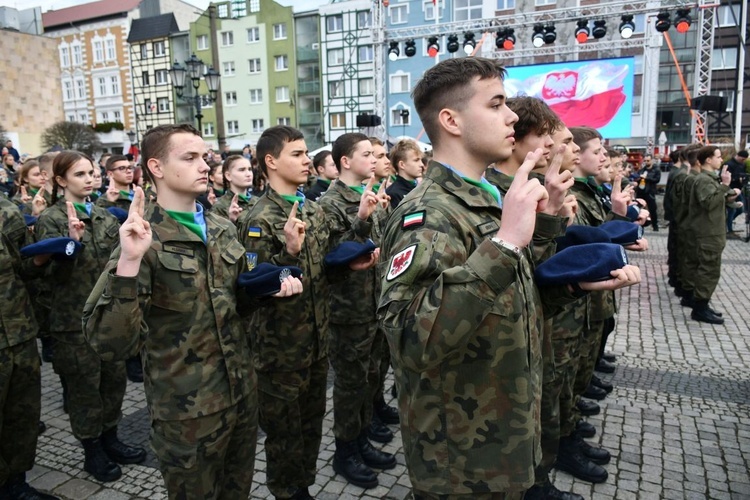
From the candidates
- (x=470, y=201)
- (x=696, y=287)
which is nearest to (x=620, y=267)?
(x=470, y=201)

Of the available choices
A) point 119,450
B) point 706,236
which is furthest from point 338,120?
point 119,450

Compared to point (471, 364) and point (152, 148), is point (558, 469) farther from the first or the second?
point (152, 148)

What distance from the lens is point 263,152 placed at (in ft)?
12.3

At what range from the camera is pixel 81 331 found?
4.17 metres

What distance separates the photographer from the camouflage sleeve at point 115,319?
2193 millimetres

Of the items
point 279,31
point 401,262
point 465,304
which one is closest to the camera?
point 465,304

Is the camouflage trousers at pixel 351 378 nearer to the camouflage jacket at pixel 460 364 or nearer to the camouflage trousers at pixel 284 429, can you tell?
the camouflage trousers at pixel 284 429

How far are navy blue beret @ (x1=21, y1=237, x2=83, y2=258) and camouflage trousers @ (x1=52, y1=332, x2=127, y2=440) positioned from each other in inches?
37.7

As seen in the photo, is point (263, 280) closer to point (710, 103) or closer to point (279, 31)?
point (710, 103)

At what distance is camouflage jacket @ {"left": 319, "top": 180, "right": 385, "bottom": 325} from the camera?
4.10 meters

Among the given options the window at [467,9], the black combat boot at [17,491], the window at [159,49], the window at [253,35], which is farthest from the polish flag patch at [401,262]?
the window at [159,49]

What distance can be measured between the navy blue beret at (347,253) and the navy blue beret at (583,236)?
1.22 meters

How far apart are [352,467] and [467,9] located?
109ft

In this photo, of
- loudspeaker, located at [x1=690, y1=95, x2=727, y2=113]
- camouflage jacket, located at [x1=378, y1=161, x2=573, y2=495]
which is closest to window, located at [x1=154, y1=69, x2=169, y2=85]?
loudspeaker, located at [x1=690, y1=95, x2=727, y2=113]
